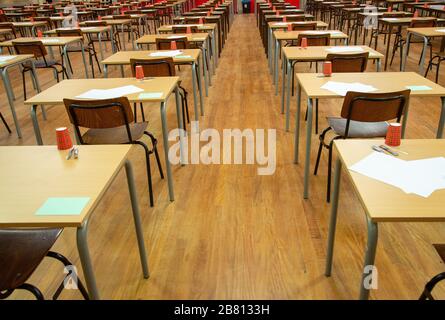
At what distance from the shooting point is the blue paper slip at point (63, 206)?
1.31 metres

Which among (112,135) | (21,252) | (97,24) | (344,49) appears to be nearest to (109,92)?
(112,135)

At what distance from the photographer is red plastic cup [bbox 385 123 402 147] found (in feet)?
5.53

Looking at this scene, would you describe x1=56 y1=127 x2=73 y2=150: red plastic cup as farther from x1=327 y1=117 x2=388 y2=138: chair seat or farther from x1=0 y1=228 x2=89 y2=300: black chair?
x1=327 y1=117 x2=388 y2=138: chair seat

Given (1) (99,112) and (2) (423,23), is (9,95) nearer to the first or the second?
(1) (99,112)

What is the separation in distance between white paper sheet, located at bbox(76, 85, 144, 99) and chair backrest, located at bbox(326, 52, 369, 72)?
164 centimetres

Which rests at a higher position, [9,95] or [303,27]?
[303,27]

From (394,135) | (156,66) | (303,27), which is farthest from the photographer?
(303,27)

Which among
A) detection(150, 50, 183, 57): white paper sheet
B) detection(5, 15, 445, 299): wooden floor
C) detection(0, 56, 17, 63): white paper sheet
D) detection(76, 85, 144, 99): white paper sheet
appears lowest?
detection(5, 15, 445, 299): wooden floor

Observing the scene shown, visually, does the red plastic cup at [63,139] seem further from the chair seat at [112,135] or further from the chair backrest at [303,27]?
the chair backrest at [303,27]

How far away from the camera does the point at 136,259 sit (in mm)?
2299

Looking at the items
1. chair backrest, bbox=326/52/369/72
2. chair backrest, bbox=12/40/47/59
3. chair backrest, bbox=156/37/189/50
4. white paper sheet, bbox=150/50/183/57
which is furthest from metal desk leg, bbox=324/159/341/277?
chair backrest, bbox=12/40/47/59

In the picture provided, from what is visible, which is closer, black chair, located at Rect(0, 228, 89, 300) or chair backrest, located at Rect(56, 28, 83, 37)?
black chair, located at Rect(0, 228, 89, 300)

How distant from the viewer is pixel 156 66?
135 inches

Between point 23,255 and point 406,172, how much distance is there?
1.52m
